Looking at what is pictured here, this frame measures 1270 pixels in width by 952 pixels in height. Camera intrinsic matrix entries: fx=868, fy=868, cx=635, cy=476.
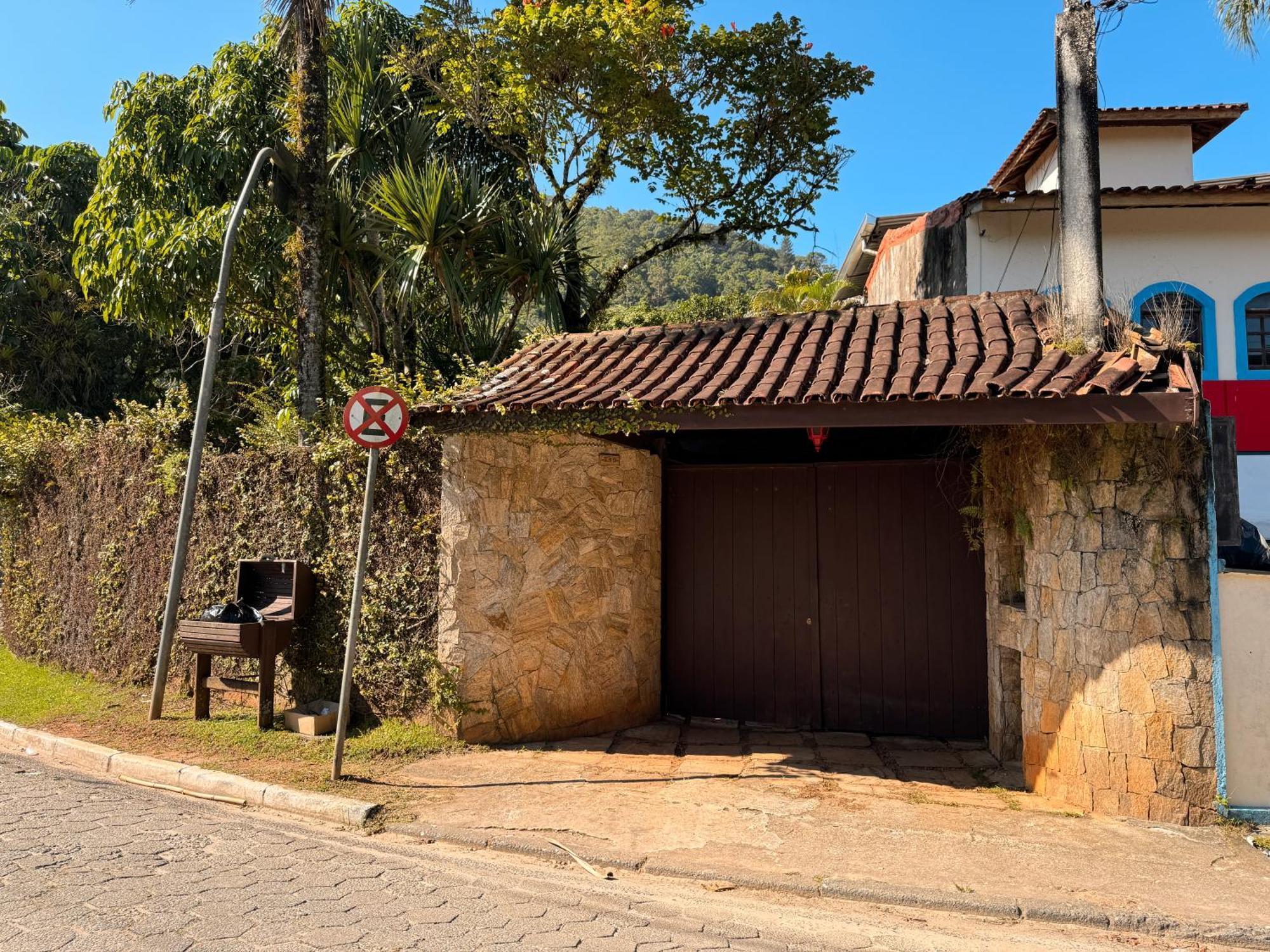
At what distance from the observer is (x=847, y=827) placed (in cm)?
557

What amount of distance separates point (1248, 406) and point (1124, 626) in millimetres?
8847

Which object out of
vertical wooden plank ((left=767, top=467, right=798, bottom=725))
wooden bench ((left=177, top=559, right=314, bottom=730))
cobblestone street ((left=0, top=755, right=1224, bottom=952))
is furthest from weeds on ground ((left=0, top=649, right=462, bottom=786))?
vertical wooden plank ((left=767, top=467, right=798, bottom=725))

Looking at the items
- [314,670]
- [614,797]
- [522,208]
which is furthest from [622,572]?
[522,208]

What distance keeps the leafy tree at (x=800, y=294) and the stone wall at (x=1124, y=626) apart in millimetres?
10617

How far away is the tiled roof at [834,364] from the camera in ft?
19.1

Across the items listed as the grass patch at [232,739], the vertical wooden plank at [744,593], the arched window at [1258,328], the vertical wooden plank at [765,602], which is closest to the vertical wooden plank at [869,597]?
the vertical wooden plank at [765,602]

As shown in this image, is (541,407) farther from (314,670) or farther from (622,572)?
(314,670)

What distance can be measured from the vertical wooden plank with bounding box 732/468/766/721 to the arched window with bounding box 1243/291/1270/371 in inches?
343

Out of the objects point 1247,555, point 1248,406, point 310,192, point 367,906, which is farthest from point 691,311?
point 367,906

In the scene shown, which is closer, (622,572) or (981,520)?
(981,520)

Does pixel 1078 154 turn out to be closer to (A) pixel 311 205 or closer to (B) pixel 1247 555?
(B) pixel 1247 555

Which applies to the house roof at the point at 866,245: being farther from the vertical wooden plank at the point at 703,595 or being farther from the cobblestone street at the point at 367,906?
the cobblestone street at the point at 367,906

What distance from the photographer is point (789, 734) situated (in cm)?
818

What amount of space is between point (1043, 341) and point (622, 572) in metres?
4.10
